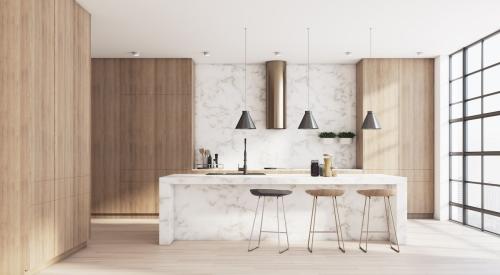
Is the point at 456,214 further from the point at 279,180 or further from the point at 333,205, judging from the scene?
the point at 279,180

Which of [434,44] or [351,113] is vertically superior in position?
[434,44]

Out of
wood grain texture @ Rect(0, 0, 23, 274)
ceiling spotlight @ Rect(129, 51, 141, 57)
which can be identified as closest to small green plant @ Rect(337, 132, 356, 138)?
ceiling spotlight @ Rect(129, 51, 141, 57)

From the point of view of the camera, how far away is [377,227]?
6.16 m

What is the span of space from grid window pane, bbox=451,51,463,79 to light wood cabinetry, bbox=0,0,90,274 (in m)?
5.92

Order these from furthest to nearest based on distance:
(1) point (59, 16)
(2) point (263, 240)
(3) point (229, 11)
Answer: (2) point (263, 240) < (3) point (229, 11) < (1) point (59, 16)

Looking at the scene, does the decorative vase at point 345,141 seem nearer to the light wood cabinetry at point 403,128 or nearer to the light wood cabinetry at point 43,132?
→ the light wood cabinetry at point 403,128

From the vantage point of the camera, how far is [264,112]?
8945 millimetres

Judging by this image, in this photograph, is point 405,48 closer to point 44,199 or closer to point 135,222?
point 135,222

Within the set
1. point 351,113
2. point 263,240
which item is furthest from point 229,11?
point 351,113

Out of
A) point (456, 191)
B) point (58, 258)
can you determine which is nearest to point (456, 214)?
point (456, 191)

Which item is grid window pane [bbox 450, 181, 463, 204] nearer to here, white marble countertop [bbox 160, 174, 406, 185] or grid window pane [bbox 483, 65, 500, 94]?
grid window pane [bbox 483, 65, 500, 94]

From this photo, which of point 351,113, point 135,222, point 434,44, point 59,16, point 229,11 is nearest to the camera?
point 59,16

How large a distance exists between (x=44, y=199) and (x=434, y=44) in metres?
5.99

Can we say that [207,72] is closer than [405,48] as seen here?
No
